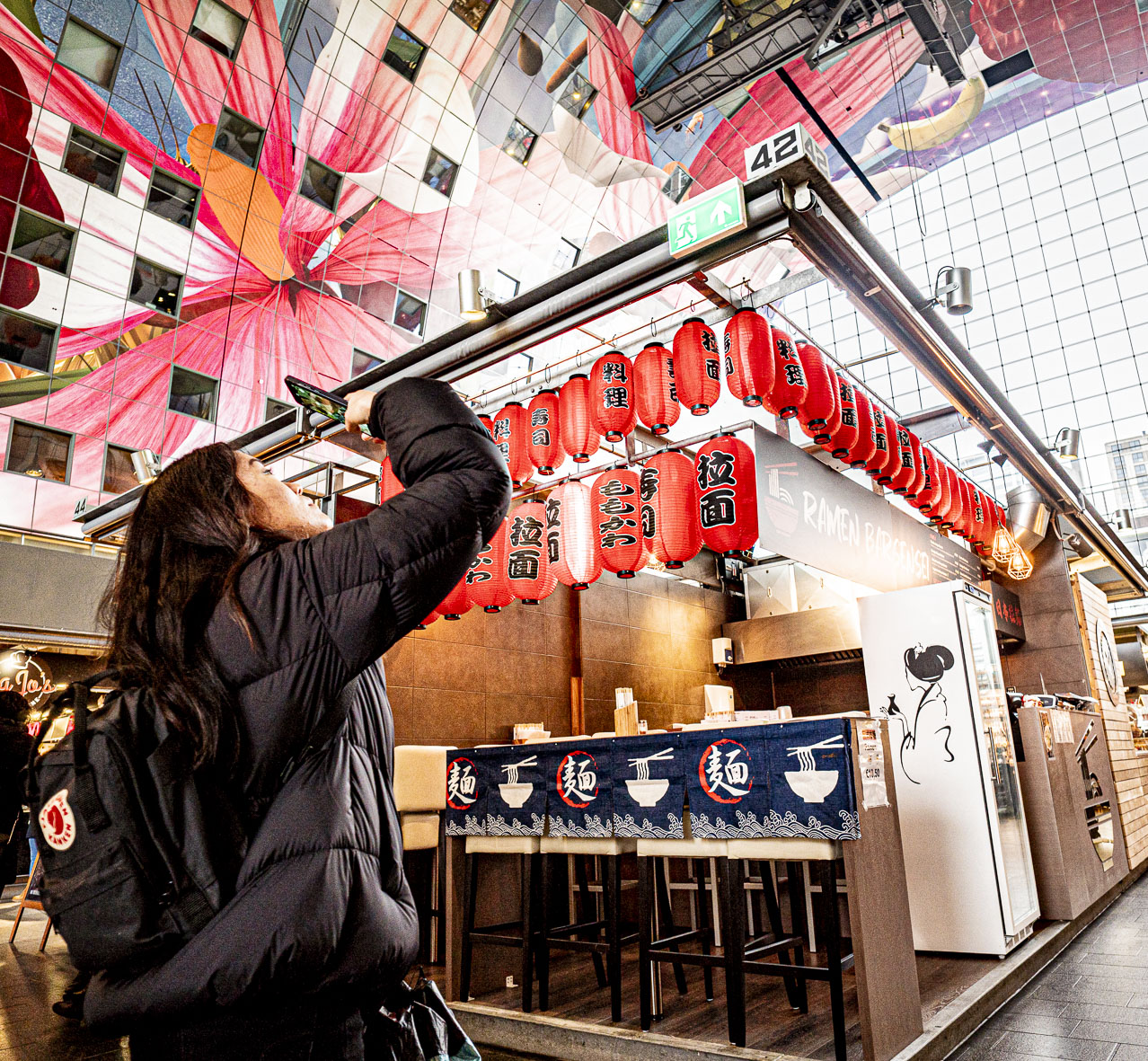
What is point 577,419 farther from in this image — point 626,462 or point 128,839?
point 128,839

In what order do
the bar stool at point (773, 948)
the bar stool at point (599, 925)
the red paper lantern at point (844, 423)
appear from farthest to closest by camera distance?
the red paper lantern at point (844, 423)
the bar stool at point (599, 925)
the bar stool at point (773, 948)

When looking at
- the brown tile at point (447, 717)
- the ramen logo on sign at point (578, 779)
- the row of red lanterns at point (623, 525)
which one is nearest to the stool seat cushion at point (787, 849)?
the ramen logo on sign at point (578, 779)

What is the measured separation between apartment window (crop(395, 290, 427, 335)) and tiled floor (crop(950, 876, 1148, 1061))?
31.4 feet

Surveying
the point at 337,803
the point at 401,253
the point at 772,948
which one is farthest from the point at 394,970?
the point at 401,253

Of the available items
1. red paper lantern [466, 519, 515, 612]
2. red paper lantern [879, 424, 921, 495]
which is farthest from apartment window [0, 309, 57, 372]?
red paper lantern [879, 424, 921, 495]

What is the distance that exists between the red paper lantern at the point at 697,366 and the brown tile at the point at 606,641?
4144 mm

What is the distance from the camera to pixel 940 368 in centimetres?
436

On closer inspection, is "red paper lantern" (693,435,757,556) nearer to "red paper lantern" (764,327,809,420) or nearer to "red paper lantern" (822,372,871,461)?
"red paper lantern" (764,327,809,420)

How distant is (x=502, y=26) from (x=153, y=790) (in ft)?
35.3

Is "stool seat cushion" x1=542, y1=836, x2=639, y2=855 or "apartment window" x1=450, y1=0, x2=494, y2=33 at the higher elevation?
"apartment window" x1=450, y1=0, x2=494, y2=33

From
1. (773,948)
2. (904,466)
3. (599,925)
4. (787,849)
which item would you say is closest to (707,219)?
(787,849)

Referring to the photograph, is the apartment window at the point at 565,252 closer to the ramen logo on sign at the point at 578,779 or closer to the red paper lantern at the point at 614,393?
the red paper lantern at the point at 614,393

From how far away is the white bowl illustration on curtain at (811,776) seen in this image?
3.10 metres

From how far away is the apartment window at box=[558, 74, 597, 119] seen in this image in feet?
34.5
